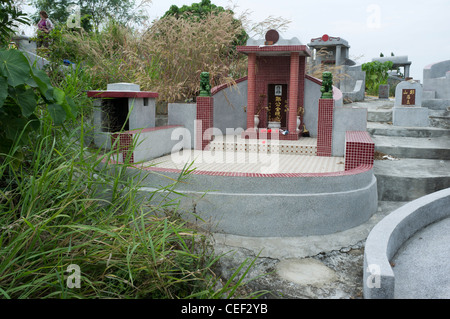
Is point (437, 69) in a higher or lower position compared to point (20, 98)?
higher

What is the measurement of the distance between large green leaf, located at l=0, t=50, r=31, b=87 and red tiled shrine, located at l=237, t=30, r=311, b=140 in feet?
25.3

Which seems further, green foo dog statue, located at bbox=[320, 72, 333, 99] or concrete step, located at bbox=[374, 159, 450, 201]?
green foo dog statue, located at bbox=[320, 72, 333, 99]

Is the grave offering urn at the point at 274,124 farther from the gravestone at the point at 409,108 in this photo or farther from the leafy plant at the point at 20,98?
the leafy plant at the point at 20,98

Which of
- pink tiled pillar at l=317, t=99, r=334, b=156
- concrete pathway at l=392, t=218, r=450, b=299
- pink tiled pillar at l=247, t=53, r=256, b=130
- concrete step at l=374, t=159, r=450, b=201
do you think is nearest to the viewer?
Answer: concrete pathway at l=392, t=218, r=450, b=299

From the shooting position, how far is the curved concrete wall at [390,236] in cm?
413

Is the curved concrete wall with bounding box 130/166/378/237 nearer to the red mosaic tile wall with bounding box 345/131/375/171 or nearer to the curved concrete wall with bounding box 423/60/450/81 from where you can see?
the red mosaic tile wall with bounding box 345/131/375/171

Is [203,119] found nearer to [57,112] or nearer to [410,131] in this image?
[57,112]

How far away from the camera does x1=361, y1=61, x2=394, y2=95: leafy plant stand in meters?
23.2

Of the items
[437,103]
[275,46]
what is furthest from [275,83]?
[437,103]

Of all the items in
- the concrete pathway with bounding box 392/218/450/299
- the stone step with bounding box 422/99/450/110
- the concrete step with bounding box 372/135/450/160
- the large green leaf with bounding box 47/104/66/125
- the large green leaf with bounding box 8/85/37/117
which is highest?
the stone step with bounding box 422/99/450/110

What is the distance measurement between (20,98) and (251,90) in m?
8.00

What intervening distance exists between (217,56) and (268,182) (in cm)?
644

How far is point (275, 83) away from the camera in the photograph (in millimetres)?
11727

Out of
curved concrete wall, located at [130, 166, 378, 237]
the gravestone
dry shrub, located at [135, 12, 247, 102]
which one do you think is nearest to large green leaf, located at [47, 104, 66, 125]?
curved concrete wall, located at [130, 166, 378, 237]
